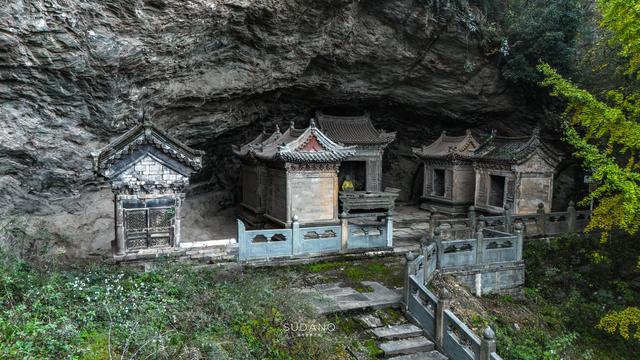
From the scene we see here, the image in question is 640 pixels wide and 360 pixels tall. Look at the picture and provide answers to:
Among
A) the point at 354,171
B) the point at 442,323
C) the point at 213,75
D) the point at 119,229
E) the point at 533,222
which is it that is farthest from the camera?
the point at 354,171

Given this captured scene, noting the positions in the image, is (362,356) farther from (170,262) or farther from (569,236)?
(569,236)

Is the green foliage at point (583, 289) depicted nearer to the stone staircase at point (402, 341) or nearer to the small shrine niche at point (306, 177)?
the stone staircase at point (402, 341)

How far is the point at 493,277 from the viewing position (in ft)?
43.3

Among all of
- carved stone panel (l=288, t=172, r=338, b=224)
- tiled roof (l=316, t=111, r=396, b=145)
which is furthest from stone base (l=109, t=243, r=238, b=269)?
tiled roof (l=316, t=111, r=396, b=145)

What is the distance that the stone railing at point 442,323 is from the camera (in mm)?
7711

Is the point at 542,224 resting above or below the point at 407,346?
above

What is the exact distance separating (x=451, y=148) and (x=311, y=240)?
11047 mm

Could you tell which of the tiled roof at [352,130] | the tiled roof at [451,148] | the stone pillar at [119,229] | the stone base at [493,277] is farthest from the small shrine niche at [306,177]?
the tiled roof at [451,148]

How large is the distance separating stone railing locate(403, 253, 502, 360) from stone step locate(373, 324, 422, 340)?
22 cm

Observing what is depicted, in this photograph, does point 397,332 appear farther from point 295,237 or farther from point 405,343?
point 295,237

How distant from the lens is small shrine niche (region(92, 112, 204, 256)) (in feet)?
37.3

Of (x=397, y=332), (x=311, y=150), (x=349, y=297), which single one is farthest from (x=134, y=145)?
(x=397, y=332)

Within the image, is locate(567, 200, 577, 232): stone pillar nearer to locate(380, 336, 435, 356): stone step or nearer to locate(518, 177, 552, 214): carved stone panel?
locate(518, 177, 552, 214): carved stone panel

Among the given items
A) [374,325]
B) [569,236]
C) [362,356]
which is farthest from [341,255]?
[569,236]
